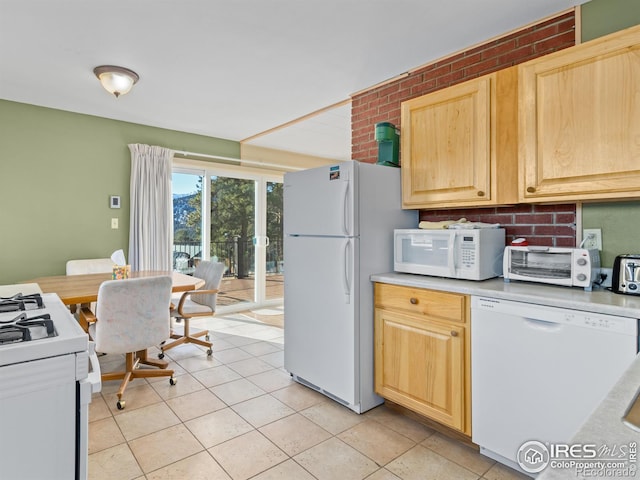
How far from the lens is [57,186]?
3.80m

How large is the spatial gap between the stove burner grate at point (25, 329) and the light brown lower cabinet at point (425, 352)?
5.85 ft

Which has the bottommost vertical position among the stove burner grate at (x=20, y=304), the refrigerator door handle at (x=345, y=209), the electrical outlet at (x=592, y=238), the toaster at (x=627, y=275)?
the stove burner grate at (x=20, y=304)

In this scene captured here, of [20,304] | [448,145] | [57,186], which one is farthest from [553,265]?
[57,186]

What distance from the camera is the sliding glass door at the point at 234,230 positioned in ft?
16.0

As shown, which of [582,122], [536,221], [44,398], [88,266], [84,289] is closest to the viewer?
[44,398]

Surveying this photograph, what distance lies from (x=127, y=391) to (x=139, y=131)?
2.99 m

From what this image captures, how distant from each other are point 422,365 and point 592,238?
1.18m

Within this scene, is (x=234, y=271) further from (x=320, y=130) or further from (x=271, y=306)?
(x=320, y=130)

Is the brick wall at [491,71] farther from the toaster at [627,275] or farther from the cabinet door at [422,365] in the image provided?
the cabinet door at [422,365]

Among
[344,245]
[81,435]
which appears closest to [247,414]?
[344,245]

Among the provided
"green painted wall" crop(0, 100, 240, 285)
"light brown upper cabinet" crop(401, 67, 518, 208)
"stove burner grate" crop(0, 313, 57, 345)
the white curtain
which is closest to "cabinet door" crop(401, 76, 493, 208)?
"light brown upper cabinet" crop(401, 67, 518, 208)

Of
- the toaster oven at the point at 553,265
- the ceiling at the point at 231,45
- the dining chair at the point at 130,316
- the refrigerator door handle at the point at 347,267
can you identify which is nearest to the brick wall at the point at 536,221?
the toaster oven at the point at 553,265

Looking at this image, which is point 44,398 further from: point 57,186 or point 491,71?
point 57,186

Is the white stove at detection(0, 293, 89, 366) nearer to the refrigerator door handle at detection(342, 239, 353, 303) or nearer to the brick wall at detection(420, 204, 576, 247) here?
the refrigerator door handle at detection(342, 239, 353, 303)
